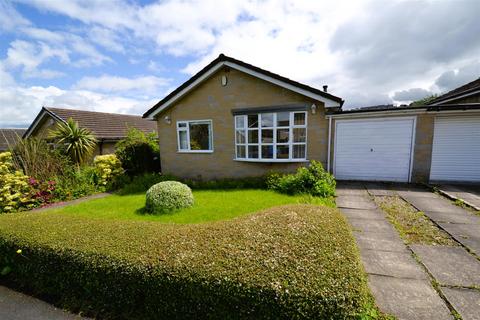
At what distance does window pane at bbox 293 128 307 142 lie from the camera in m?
9.11

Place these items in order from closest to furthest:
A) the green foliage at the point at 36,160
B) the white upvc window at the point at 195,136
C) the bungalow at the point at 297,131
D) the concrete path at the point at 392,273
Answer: the concrete path at the point at 392,273 → the bungalow at the point at 297,131 → the green foliage at the point at 36,160 → the white upvc window at the point at 195,136

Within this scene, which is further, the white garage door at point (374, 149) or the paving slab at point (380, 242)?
the white garage door at point (374, 149)

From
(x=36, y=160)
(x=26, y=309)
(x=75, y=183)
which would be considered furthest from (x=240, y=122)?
(x=36, y=160)

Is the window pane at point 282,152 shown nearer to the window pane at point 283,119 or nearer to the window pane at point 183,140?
the window pane at point 283,119

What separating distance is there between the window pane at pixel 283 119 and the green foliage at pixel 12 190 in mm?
9948

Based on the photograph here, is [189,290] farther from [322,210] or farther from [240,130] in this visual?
[240,130]

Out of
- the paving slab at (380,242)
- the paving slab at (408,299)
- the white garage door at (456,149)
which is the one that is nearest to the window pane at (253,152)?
the paving slab at (380,242)

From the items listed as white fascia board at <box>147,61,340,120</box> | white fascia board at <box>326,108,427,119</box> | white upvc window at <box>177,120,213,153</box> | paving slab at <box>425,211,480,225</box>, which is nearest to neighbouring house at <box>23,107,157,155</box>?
white fascia board at <box>147,61,340,120</box>

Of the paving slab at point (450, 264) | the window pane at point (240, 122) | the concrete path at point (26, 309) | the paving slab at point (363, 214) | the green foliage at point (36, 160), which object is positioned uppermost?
the window pane at point (240, 122)

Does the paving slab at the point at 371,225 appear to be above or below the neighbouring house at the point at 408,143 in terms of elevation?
below

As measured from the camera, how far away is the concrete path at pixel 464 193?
20.0 feet

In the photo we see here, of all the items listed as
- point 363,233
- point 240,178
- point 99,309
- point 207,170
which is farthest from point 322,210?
point 207,170

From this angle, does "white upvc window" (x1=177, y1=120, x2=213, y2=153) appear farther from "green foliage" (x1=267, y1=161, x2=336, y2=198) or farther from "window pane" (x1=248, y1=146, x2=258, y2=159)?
"green foliage" (x1=267, y1=161, x2=336, y2=198)

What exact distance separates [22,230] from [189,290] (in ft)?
11.5
